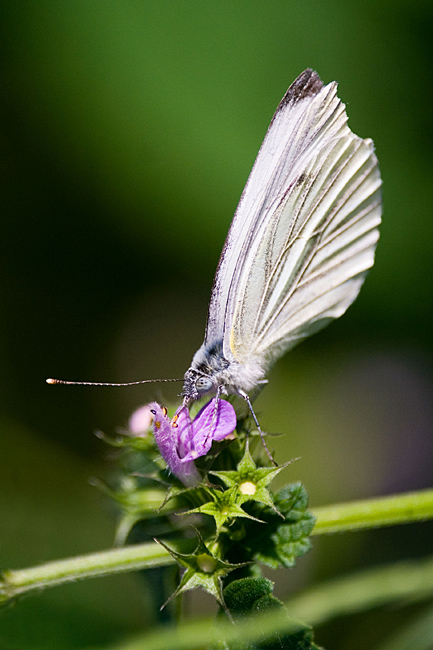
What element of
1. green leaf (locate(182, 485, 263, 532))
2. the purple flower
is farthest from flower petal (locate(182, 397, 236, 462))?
green leaf (locate(182, 485, 263, 532))

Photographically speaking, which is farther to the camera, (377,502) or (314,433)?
(314,433)

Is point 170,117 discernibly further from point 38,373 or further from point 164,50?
point 38,373

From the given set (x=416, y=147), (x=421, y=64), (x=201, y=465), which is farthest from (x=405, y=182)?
(x=201, y=465)

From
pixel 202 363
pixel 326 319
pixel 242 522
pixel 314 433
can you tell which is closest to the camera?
pixel 242 522

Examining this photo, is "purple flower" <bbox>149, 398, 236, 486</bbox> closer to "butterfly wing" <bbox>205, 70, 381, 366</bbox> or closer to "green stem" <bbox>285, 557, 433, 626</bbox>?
"butterfly wing" <bbox>205, 70, 381, 366</bbox>

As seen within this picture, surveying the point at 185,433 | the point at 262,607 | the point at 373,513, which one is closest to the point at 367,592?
the point at 373,513

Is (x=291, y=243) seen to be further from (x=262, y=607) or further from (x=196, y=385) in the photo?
(x=262, y=607)

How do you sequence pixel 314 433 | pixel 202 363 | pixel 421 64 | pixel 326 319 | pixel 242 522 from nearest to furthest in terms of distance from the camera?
pixel 242 522, pixel 202 363, pixel 326 319, pixel 421 64, pixel 314 433
